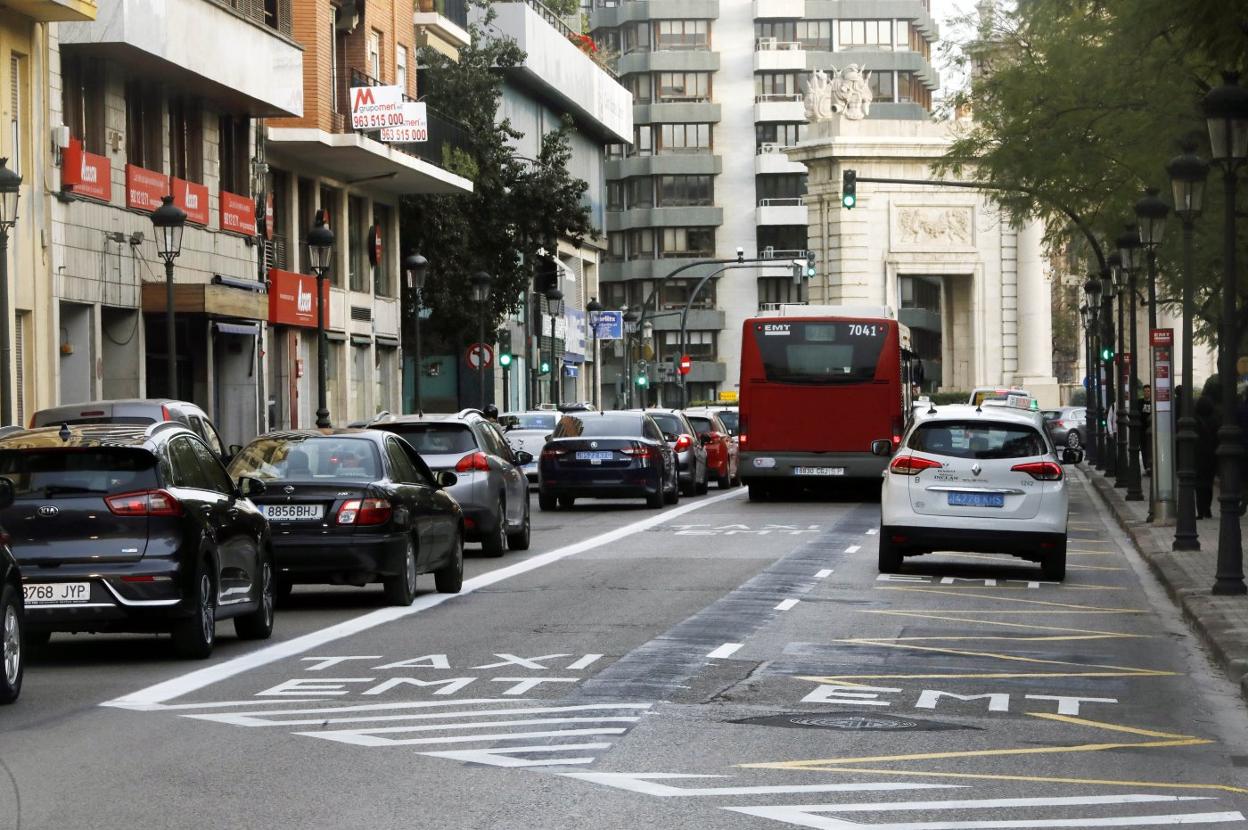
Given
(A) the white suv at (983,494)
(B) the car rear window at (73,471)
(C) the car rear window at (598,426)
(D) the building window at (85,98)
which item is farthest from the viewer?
(C) the car rear window at (598,426)

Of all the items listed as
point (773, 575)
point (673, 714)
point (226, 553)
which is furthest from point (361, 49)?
point (673, 714)

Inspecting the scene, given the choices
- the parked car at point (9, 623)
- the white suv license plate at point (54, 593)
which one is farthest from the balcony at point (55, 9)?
the parked car at point (9, 623)

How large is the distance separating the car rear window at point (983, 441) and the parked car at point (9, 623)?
1195 cm

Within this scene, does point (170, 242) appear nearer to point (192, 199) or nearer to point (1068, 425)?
point (192, 199)

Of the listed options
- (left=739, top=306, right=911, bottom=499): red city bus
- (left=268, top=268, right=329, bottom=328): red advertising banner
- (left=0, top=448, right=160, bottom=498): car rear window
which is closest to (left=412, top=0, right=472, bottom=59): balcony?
(left=268, top=268, right=329, bottom=328): red advertising banner

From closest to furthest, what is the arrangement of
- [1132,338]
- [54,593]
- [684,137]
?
[54,593] → [1132,338] → [684,137]

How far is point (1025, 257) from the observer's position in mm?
96062

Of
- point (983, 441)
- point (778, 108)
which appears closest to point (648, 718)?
point (983, 441)

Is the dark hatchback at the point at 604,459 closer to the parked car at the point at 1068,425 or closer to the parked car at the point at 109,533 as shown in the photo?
the parked car at the point at 109,533

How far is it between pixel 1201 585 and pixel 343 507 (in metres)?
7.31

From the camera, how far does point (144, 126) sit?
39.5 metres

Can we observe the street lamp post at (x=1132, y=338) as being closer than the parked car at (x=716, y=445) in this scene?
Yes

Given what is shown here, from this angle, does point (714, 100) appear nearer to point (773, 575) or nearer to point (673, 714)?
point (773, 575)

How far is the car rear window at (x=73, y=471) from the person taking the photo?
14.5 meters
